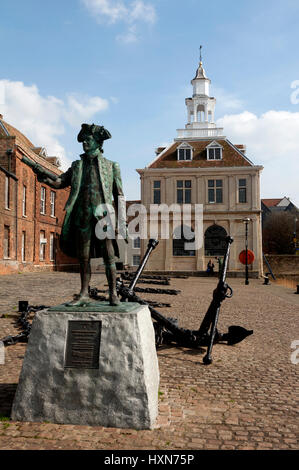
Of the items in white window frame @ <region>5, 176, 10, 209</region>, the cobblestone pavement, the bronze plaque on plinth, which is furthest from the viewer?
white window frame @ <region>5, 176, 10, 209</region>

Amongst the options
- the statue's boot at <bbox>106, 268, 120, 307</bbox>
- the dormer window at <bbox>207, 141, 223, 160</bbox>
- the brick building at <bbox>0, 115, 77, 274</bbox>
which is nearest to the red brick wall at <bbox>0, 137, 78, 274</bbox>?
the brick building at <bbox>0, 115, 77, 274</bbox>

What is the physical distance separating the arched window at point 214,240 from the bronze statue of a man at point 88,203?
30.0 m

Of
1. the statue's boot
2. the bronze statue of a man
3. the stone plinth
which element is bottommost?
the stone plinth

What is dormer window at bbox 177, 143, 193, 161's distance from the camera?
35.4 meters

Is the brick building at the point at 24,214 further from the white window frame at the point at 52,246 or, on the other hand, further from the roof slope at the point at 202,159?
the roof slope at the point at 202,159

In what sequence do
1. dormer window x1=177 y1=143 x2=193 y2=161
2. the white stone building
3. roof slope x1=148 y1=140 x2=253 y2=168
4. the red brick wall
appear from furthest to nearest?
dormer window x1=177 y1=143 x2=193 y2=161
roof slope x1=148 y1=140 x2=253 y2=168
the white stone building
the red brick wall

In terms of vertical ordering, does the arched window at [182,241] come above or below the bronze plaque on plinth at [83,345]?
above

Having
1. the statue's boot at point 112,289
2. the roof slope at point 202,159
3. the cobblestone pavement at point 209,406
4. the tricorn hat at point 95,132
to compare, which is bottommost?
the cobblestone pavement at point 209,406

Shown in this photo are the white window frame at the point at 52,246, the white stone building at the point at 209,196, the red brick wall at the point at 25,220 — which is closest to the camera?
the red brick wall at the point at 25,220

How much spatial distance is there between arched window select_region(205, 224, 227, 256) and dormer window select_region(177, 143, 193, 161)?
22.3 feet

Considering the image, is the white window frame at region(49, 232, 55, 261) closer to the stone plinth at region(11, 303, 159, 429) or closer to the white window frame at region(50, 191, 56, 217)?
the white window frame at region(50, 191, 56, 217)

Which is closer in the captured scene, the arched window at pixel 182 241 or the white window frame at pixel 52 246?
the white window frame at pixel 52 246

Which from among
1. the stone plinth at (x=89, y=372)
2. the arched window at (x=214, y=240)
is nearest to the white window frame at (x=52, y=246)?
the arched window at (x=214, y=240)

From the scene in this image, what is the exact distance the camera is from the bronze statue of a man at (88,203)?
13.9 feet
